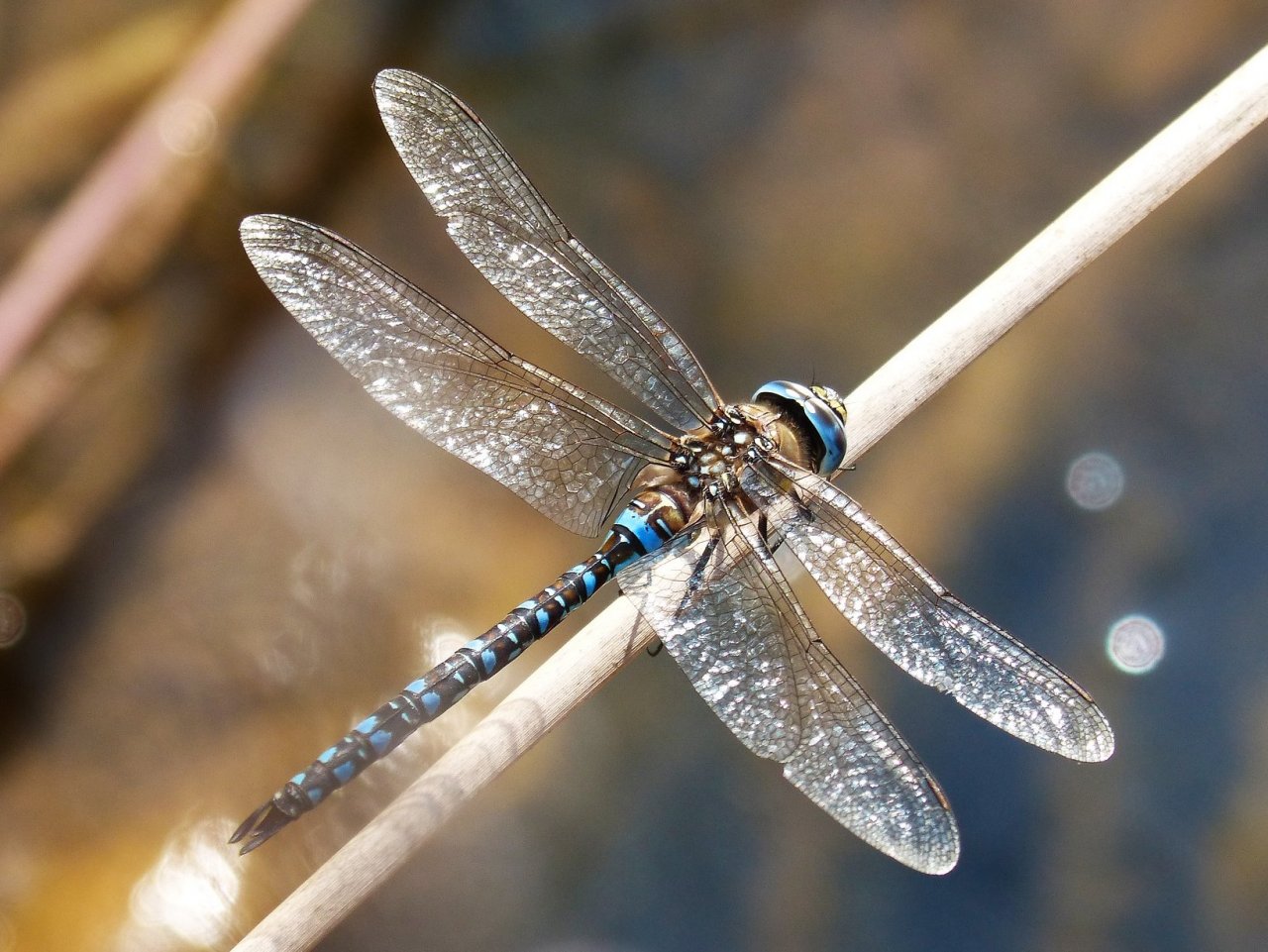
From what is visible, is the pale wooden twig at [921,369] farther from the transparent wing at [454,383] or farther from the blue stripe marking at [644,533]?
the transparent wing at [454,383]

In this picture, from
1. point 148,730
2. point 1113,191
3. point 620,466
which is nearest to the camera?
point 1113,191

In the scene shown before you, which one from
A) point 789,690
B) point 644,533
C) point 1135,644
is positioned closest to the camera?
point 789,690

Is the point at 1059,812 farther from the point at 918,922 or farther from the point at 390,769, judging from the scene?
the point at 390,769

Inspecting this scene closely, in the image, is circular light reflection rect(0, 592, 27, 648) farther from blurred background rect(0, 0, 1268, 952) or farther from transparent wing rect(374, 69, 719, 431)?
transparent wing rect(374, 69, 719, 431)

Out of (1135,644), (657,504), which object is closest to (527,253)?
(657,504)

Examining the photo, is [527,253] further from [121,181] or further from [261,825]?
[261,825]

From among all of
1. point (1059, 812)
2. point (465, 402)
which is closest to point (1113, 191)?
point (465, 402)

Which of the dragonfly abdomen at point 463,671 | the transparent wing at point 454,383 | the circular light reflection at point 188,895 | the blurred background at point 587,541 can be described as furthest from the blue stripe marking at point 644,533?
the circular light reflection at point 188,895
